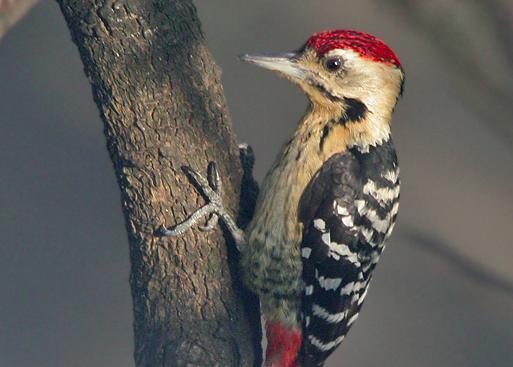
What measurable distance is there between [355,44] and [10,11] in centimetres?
123

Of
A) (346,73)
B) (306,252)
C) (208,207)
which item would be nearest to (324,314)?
(306,252)

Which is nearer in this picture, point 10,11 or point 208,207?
point 10,11

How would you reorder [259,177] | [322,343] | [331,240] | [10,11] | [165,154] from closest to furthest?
[10,11] < [165,154] < [331,240] < [322,343] < [259,177]

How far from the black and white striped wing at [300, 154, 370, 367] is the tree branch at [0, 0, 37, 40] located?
1145 millimetres

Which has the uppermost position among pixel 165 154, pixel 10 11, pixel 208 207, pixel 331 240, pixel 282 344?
pixel 10 11

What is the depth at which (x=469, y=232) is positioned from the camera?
5.61m

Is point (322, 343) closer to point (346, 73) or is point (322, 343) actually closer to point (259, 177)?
point (346, 73)

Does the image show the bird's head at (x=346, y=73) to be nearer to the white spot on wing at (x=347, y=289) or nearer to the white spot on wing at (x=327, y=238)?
the white spot on wing at (x=327, y=238)

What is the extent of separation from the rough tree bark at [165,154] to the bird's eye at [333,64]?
1.24ft

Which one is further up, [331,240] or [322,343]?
[331,240]

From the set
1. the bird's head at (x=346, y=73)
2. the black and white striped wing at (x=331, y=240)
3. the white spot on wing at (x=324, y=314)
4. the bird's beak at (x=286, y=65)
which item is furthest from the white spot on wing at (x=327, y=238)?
the bird's beak at (x=286, y=65)

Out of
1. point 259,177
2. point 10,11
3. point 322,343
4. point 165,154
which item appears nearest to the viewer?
point 10,11

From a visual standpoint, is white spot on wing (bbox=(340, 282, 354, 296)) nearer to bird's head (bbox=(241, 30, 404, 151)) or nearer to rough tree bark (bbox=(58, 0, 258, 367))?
rough tree bark (bbox=(58, 0, 258, 367))

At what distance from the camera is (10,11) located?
2520mm
